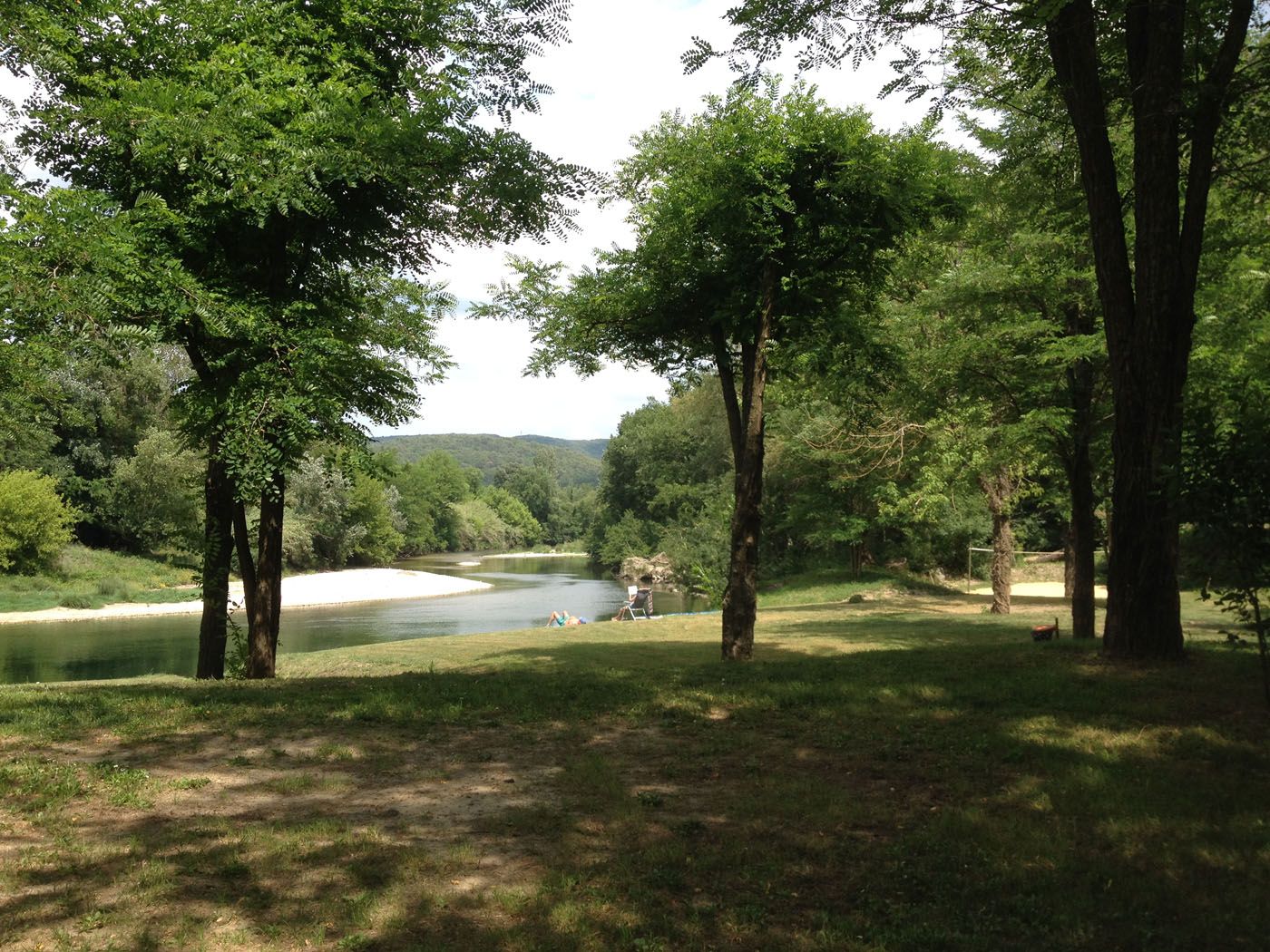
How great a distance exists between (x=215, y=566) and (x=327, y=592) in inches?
1538

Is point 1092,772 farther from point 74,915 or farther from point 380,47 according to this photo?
point 380,47

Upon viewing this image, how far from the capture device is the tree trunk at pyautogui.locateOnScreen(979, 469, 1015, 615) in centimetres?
2175

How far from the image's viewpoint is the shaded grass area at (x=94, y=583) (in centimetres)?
3734

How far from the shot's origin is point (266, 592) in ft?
35.0

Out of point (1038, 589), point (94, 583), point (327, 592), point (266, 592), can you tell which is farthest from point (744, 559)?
point (94, 583)

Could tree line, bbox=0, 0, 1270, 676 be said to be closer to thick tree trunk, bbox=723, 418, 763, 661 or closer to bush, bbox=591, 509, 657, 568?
thick tree trunk, bbox=723, 418, 763, 661

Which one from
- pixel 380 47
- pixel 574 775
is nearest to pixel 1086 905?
pixel 574 775

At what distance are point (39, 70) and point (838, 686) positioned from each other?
995 centimetres

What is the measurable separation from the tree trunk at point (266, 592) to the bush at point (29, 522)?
35.6 metres

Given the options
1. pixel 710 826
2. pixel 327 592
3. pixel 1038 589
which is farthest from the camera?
pixel 327 592

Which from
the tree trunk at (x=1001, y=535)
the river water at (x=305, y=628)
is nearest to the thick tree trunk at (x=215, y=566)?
the river water at (x=305, y=628)

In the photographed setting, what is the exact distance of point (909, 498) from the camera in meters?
21.8

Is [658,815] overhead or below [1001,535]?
below

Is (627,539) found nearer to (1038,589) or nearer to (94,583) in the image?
(94,583)
